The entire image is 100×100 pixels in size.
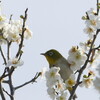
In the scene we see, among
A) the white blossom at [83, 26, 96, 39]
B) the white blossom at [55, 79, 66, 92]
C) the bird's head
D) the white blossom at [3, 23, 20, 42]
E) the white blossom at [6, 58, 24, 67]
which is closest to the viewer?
the white blossom at [6, 58, 24, 67]

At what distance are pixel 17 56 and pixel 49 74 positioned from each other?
1.63 ft

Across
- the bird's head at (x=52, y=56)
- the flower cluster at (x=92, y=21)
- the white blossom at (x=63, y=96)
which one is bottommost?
the bird's head at (x=52, y=56)

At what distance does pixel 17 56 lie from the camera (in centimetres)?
312

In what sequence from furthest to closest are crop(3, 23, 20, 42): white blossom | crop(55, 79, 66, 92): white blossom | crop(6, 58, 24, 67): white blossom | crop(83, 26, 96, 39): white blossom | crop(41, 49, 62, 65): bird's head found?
crop(41, 49, 62, 65): bird's head
crop(3, 23, 20, 42): white blossom
crop(83, 26, 96, 39): white blossom
crop(55, 79, 66, 92): white blossom
crop(6, 58, 24, 67): white blossom

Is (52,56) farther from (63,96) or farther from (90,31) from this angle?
(63,96)

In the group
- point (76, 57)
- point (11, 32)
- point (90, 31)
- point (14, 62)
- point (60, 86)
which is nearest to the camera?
point (14, 62)

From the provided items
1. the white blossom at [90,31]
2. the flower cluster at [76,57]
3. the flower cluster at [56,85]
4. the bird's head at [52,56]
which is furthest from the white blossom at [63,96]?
the bird's head at [52,56]

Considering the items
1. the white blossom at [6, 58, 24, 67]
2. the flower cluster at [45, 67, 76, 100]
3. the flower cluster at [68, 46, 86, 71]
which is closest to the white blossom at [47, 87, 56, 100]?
the flower cluster at [45, 67, 76, 100]

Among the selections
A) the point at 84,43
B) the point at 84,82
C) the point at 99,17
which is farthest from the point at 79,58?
the point at 99,17

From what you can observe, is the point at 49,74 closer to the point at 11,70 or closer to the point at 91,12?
the point at 11,70

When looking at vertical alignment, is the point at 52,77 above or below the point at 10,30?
below

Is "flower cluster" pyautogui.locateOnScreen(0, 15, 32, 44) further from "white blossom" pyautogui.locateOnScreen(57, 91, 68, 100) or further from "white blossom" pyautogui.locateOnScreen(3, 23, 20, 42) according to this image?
"white blossom" pyautogui.locateOnScreen(57, 91, 68, 100)

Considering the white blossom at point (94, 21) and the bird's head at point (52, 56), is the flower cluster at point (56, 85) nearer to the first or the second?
the white blossom at point (94, 21)

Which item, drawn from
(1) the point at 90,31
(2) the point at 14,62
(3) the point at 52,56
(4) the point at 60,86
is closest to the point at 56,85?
(4) the point at 60,86
